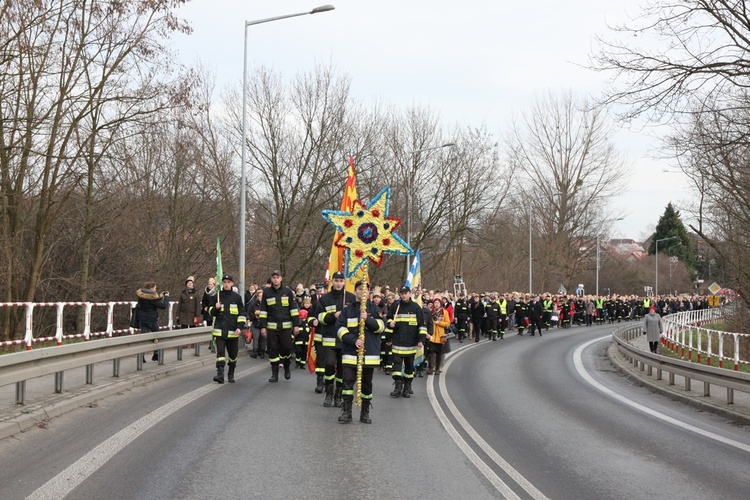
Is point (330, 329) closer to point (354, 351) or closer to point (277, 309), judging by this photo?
point (354, 351)

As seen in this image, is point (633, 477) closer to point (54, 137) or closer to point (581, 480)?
point (581, 480)

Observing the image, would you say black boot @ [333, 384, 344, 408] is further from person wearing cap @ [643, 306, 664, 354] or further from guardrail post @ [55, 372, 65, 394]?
person wearing cap @ [643, 306, 664, 354]

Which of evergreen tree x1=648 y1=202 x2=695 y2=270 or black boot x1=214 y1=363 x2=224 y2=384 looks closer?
black boot x1=214 y1=363 x2=224 y2=384

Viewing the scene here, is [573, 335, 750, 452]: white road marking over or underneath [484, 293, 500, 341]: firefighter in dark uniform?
underneath

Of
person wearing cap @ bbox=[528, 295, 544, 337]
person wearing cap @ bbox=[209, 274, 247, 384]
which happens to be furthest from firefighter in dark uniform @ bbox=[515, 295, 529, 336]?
person wearing cap @ bbox=[209, 274, 247, 384]

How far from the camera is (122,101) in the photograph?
751 inches

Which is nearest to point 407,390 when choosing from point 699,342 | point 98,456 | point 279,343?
point 279,343

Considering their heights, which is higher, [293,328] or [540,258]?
[540,258]

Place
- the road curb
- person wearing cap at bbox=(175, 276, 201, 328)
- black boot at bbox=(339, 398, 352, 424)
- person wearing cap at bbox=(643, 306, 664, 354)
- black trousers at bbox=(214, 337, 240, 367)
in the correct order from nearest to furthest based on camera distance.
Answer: the road curb < black boot at bbox=(339, 398, 352, 424) < black trousers at bbox=(214, 337, 240, 367) < person wearing cap at bbox=(175, 276, 201, 328) < person wearing cap at bbox=(643, 306, 664, 354)

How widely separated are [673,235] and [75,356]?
113621mm

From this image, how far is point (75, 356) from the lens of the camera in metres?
11.6

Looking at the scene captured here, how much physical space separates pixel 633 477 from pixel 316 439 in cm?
339

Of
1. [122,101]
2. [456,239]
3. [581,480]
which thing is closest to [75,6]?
[122,101]

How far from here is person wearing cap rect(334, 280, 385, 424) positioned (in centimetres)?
1054
